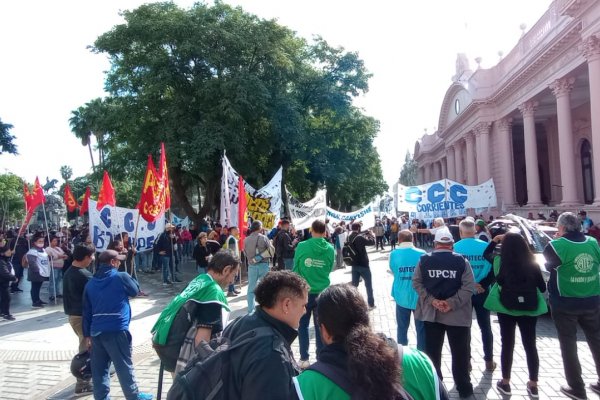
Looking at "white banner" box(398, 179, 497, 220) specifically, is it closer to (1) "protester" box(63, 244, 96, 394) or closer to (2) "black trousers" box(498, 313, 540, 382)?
(2) "black trousers" box(498, 313, 540, 382)

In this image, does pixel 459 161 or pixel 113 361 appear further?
pixel 459 161

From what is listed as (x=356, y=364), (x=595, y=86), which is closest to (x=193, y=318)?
(x=356, y=364)

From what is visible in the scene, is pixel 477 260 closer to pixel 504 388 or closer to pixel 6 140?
pixel 504 388

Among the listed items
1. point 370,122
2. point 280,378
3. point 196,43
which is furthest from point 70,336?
point 370,122

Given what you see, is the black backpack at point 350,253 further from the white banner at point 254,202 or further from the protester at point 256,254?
the white banner at point 254,202

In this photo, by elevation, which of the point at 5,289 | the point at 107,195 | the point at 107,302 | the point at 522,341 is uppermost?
the point at 107,195

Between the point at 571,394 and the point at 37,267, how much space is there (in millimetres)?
10791

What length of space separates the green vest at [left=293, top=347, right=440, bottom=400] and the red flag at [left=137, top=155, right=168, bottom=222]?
26.0ft

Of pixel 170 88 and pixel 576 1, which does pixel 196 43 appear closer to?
pixel 170 88

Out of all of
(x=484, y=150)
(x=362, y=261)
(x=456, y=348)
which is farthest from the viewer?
(x=484, y=150)

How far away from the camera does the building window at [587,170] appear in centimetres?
2533

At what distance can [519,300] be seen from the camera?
464 cm

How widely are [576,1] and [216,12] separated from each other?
52.7 ft

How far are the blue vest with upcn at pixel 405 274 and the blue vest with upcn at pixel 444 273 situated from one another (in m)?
0.91
